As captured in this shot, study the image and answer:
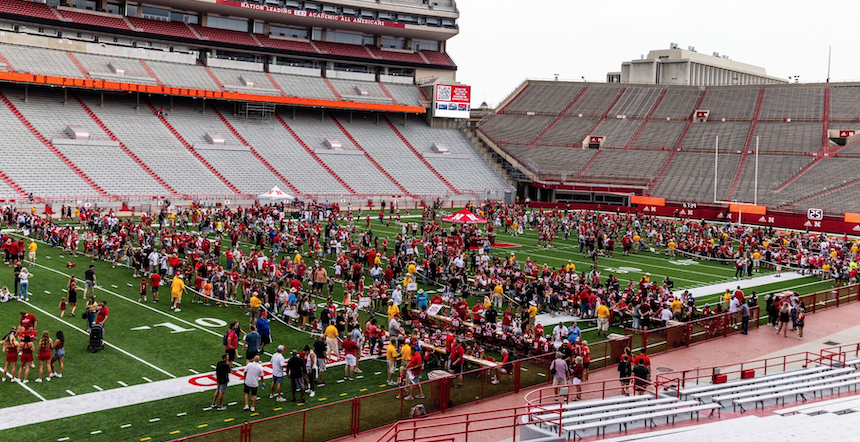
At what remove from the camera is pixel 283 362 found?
54.5 feet

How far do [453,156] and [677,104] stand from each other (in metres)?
23.0

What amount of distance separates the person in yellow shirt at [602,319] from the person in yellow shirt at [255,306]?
32.1 ft

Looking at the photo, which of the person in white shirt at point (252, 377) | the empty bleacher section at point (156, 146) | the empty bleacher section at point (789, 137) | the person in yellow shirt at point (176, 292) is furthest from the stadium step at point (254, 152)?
the person in white shirt at point (252, 377)

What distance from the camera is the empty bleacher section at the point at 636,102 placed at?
75.5 metres

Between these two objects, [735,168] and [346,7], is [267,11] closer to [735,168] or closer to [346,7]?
[346,7]

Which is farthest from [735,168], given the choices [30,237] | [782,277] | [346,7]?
[30,237]

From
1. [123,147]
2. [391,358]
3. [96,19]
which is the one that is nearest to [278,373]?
[391,358]

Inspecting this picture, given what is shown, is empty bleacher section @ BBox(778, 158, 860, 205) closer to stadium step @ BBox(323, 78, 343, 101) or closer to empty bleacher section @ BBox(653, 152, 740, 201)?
empty bleacher section @ BBox(653, 152, 740, 201)

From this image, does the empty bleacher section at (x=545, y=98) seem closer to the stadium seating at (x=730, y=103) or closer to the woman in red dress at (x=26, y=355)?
the stadium seating at (x=730, y=103)

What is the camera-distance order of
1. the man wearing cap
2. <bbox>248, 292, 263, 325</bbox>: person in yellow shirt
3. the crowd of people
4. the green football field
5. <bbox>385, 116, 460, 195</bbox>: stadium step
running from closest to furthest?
the green football field
the man wearing cap
the crowd of people
<bbox>248, 292, 263, 325</bbox>: person in yellow shirt
<bbox>385, 116, 460, 195</bbox>: stadium step

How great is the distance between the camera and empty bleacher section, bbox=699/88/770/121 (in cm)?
7150

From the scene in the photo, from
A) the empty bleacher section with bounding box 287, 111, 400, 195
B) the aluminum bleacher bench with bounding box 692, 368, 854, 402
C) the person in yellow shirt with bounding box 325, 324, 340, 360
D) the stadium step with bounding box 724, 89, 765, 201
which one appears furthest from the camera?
the empty bleacher section with bounding box 287, 111, 400, 195

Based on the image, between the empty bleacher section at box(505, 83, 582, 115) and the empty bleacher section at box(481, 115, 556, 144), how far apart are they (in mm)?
1603

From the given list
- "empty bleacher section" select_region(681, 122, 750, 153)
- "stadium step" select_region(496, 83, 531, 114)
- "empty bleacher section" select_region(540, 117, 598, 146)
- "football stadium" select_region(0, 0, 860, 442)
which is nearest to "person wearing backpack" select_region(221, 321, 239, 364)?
"football stadium" select_region(0, 0, 860, 442)
